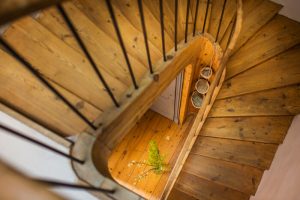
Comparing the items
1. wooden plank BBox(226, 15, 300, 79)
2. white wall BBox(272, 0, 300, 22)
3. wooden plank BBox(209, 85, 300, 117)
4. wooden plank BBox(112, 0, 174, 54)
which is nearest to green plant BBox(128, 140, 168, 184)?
wooden plank BBox(209, 85, 300, 117)

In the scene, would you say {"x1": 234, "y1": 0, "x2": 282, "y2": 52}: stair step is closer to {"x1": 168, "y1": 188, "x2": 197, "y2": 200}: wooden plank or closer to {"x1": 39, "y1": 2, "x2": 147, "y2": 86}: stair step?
{"x1": 39, "y1": 2, "x2": 147, "y2": 86}: stair step

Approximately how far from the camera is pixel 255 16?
11.4 ft

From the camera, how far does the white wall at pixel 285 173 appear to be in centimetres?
241

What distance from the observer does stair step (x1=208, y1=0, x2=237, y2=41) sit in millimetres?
3437

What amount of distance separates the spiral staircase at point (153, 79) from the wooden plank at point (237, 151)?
1cm

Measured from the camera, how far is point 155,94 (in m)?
2.44

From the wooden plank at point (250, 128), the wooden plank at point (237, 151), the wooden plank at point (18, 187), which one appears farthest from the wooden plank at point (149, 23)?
the wooden plank at point (18, 187)

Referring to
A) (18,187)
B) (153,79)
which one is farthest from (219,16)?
(18,187)

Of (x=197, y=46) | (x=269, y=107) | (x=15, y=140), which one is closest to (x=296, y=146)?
(x=269, y=107)

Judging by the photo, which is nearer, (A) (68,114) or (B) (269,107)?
(A) (68,114)

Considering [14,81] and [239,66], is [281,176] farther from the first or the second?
[14,81]

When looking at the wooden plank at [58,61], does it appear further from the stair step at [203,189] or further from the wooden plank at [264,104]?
the stair step at [203,189]

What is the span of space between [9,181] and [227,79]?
10.3 feet

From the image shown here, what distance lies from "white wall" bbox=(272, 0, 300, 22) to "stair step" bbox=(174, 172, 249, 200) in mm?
2116
